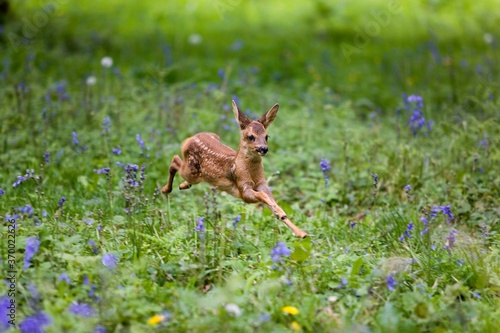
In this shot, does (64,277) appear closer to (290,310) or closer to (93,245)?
(93,245)

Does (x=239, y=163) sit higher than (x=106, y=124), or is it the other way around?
(x=106, y=124)

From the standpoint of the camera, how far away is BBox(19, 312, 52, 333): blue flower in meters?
3.60

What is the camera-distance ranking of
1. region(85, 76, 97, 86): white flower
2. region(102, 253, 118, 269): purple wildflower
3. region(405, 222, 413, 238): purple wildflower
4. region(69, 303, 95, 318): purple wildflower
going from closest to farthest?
region(69, 303, 95, 318): purple wildflower < region(102, 253, 118, 269): purple wildflower < region(405, 222, 413, 238): purple wildflower < region(85, 76, 97, 86): white flower

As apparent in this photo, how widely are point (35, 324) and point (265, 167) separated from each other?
12.0 feet

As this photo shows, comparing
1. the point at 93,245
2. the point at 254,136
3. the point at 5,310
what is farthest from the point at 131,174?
the point at 5,310

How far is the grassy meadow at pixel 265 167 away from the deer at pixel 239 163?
0.24 metres

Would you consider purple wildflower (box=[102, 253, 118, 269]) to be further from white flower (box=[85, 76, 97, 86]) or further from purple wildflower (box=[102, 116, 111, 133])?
white flower (box=[85, 76, 97, 86])

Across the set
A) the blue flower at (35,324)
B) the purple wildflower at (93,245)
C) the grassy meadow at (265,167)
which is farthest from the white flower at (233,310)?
the purple wildflower at (93,245)

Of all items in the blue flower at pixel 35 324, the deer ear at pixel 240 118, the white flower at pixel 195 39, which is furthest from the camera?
the white flower at pixel 195 39

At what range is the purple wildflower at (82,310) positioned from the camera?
12.3 ft

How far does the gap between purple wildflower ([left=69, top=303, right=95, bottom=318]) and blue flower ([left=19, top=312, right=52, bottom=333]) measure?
17 centimetres

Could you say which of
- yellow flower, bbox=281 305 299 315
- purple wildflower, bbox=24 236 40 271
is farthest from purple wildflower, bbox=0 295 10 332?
yellow flower, bbox=281 305 299 315

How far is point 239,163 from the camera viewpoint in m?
4.51

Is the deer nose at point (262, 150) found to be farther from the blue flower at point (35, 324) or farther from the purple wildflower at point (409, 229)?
the blue flower at point (35, 324)
